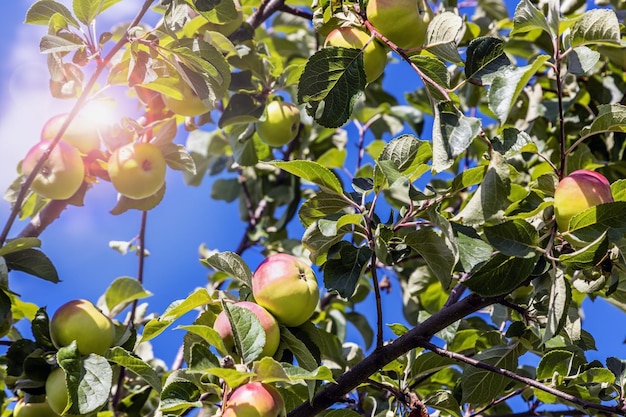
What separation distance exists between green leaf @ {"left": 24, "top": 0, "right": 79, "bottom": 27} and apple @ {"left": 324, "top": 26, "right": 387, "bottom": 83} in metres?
0.58

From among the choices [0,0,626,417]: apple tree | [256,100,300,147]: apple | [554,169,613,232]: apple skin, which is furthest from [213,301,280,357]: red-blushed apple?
[256,100,300,147]: apple

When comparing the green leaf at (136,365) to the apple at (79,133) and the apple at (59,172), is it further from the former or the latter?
the apple at (79,133)

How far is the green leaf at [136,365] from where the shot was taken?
4.19ft

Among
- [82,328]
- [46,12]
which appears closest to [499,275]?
[82,328]

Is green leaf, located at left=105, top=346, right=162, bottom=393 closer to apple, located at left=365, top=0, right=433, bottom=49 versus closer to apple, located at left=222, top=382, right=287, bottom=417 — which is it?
apple, located at left=222, top=382, right=287, bottom=417

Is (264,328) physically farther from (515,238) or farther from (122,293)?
(122,293)

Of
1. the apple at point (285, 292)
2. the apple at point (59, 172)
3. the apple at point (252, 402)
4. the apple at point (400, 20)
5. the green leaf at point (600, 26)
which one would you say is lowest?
the apple at point (252, 402)

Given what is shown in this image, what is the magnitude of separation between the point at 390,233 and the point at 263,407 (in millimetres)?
327

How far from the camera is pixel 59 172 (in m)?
1.51

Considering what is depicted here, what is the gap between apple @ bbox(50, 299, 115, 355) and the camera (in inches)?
53.1

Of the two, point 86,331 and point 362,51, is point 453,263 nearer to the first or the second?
point 362,51

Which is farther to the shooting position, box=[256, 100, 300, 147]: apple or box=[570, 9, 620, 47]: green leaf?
box=[256, 100, 300, 147]: apple

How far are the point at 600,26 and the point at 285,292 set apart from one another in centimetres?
66

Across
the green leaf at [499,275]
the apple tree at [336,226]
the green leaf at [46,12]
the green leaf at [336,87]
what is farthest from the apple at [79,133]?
the green leaf at [499,275]
